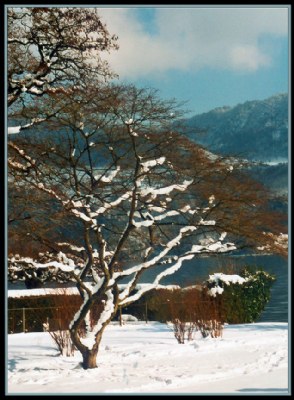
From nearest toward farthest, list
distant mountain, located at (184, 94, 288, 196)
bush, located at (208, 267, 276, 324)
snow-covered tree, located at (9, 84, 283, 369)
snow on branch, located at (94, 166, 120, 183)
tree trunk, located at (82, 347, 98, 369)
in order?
tree trunk, located at (82, 347, 98, 369), snow-covered tree, located at (9, 84, 283, 369), distant mountain, located at (184, 94, 288, 196), snow on branch, located at (94, 166, 120, 183), bush, located at (208, 267, 276, 324)

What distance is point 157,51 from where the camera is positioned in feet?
30.8

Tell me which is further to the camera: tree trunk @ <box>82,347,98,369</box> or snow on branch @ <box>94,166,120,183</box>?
snow on branch @ <box>94,166,120,183</box>

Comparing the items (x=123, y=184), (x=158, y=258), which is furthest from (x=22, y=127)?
(x=158, y=258)

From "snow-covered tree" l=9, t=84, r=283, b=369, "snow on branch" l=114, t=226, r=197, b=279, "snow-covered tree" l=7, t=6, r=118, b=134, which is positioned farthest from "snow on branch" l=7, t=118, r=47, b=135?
"snow on branch" l=114, t=226, r=197, b=279

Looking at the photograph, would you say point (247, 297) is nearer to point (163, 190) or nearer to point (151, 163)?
point (163, 190)

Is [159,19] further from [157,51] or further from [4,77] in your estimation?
[4,77]

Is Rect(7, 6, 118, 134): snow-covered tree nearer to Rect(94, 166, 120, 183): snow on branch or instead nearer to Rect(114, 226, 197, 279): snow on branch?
Rect(94, 166, 120, 183): snow on branch

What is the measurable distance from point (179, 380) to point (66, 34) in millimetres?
5543

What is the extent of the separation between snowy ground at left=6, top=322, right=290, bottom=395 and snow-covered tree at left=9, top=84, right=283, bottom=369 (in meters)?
0.86

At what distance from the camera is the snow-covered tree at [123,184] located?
1044 cm

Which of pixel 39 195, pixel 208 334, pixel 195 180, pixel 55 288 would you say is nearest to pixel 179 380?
pixel 195 180

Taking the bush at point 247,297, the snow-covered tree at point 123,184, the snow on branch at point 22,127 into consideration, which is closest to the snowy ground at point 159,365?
the snow-covered tree at point 123,184

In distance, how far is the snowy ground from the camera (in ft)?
27.6

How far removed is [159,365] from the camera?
1068 centimetres
